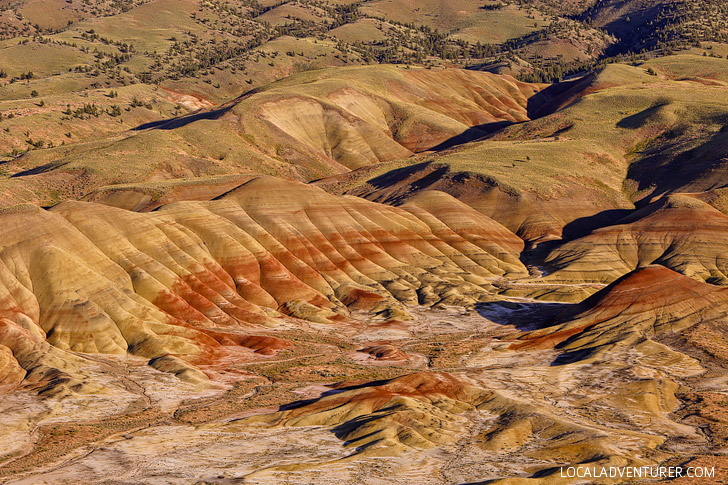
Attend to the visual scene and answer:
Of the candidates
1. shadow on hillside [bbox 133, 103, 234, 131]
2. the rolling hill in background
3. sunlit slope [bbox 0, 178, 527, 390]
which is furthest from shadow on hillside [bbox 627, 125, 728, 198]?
shadow on hillside [bbox 133, 103, 234, 131]

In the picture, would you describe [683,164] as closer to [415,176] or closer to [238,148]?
[415,176]

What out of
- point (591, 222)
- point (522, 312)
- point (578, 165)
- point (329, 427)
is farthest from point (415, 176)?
point (329, 427)

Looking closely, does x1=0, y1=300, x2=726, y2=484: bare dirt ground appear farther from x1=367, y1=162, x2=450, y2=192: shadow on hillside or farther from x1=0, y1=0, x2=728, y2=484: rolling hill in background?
x1=367, y1=162, x2=450, y2=192: shadow on hillside

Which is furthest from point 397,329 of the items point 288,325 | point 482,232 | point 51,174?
point 51,174

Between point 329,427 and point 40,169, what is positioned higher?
point 329,427

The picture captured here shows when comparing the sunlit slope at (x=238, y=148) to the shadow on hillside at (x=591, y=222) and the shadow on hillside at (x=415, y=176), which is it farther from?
the shadow on hillside at (x=591, y=222)

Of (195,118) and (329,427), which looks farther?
(195,118)
